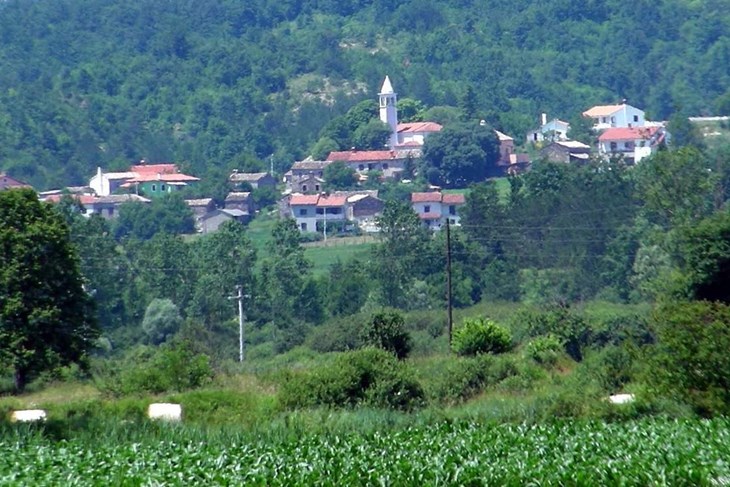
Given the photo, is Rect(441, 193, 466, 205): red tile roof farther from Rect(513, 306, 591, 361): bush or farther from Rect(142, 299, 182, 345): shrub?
Rect(513, 306, 591, 361): bush

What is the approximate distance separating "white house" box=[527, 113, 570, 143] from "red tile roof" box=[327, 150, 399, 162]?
12.3 metres

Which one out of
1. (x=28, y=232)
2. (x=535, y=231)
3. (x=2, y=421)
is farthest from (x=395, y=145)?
(x=2, y=421)

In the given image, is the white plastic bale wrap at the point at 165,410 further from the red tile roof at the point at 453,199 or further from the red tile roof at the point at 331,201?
the red tile roof at the point at 331,201

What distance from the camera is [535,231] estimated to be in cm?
4994

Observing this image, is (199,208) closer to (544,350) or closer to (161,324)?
(161,324)

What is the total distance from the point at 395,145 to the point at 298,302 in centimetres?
4697

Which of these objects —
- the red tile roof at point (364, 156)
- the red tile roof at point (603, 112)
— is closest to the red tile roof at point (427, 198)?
the red tile roof at point (364, 156)

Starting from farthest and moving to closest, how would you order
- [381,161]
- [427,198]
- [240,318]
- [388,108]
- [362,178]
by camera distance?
[388,108] → [381,161] → [362,178] → [427,198] → [240,318]

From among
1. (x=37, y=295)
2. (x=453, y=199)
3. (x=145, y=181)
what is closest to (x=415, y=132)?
(x=145, y=181)

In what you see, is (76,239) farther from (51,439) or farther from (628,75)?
(628,75)

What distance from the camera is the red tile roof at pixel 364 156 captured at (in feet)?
282

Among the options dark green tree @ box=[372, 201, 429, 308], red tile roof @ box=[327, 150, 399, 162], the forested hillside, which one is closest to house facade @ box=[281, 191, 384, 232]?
red tile roof @ box=[327, 150, 399, 162]

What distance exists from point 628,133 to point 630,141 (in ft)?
4.18

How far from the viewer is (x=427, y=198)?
69.8 meters
